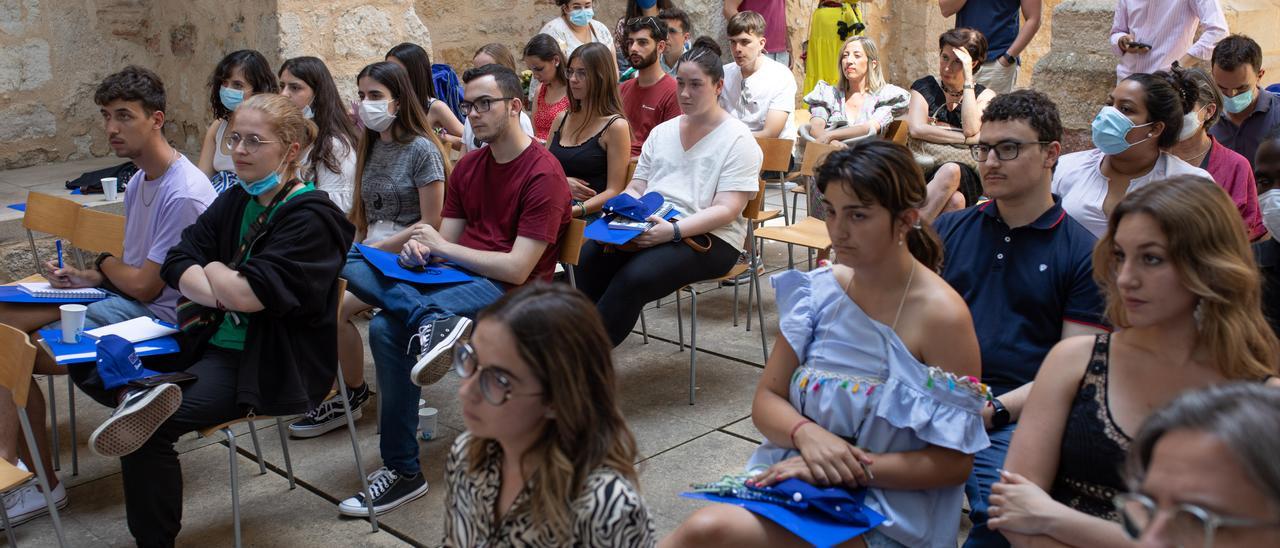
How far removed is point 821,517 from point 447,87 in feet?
16.2

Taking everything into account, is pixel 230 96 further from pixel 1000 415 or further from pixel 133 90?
pixel 1000 415

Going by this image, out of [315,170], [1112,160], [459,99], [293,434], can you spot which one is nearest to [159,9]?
[459,99]

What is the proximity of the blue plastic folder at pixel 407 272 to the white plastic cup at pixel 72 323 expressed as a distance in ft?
2.94

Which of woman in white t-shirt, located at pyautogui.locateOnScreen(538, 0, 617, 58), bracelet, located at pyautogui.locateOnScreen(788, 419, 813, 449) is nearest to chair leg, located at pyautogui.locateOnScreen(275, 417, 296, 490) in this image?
bracelet, located at pyautogui.locateOnScreen(788, 419, 813, 449)

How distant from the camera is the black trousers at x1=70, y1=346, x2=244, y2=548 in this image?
2.88 m

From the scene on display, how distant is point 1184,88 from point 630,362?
7.84 ft

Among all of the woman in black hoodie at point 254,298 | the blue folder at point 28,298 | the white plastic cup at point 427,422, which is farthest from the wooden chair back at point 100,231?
the white plastic cup at point 427,422

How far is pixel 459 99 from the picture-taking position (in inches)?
258

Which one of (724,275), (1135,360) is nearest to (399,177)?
(724,275)

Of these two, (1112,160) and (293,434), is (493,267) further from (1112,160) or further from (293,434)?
(1112,160)

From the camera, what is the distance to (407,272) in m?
3.57

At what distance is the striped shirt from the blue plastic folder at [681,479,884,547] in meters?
4.19

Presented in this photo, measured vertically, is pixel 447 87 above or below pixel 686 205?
above

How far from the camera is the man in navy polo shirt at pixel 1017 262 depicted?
8.66ft
